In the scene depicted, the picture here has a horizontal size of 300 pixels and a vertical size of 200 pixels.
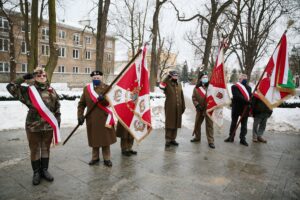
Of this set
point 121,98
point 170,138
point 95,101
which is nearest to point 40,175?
point 95,101

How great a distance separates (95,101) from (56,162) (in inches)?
66.6

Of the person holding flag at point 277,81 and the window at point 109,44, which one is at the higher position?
the window at point 109,44

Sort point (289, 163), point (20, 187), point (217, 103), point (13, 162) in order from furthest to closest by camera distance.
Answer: point (217, 103)
point (289, 163)
point (13, 162)
point (20, 187)

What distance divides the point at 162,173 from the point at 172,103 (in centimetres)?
234

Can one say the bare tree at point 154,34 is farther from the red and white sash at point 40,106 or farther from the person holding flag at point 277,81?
the red and white sash at point 40,106

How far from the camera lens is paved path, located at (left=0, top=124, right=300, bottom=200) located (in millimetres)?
4102

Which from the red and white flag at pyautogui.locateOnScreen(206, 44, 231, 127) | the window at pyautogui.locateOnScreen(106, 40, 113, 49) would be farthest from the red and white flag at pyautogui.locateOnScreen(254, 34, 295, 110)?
the window at pyautogui.locateOnScreen(106, 40, 113, 49)

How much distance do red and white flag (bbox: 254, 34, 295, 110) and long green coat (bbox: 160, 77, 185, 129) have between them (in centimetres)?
232

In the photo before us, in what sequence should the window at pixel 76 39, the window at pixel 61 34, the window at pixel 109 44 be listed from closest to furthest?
the window at pixel 61 34 < the window at pixel 76 39 < the window at pixel 109 44

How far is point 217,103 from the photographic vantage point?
269 inches

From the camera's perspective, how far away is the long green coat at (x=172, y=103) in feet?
22.5

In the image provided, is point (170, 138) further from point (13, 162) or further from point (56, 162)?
point (13, 162)

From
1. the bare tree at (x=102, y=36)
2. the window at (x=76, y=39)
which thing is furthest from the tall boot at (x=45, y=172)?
the window at (x=76, y=39)

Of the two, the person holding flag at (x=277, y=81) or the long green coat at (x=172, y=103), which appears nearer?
the person holding flag at (x=277, y=81)
